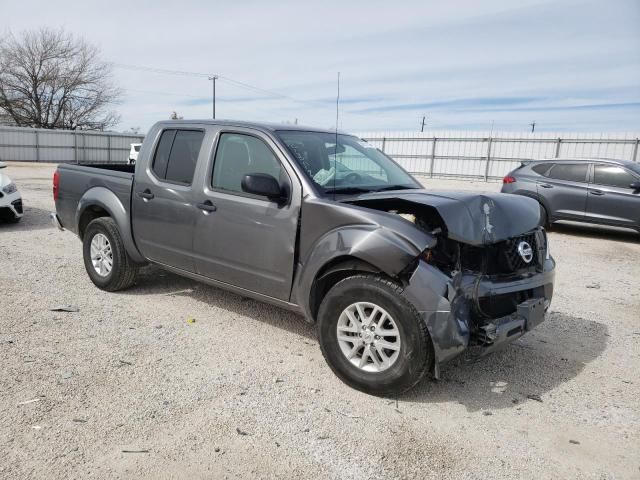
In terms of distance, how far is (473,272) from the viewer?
3.39 meters

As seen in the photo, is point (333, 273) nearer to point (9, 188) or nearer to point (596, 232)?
point (9, 188)

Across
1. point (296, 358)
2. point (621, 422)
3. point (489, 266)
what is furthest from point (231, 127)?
point (621, 422)

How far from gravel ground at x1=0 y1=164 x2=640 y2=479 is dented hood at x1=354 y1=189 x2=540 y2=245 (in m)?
0.93

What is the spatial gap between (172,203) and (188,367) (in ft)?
5.22

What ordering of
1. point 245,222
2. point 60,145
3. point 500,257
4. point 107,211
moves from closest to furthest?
point 500,257, point 245,222, point 107,211, point 60,145

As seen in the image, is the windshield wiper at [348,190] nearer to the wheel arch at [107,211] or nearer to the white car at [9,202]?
the wheel arch at [107,211]

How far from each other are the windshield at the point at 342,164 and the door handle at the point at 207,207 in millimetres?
825

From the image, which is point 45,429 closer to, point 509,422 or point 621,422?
point 509,422

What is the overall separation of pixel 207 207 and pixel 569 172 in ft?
30.1

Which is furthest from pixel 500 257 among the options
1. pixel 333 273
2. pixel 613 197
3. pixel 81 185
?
pixel 613 197

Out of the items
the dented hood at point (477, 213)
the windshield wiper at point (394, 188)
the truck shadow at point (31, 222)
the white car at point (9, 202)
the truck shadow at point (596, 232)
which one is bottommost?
the truck shadow at point (31, 222)

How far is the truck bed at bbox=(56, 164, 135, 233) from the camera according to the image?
521cm

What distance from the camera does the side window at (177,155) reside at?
184 inches

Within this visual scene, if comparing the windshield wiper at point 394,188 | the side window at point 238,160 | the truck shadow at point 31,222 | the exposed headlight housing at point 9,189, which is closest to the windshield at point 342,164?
the windshield wiper at point 394,188
